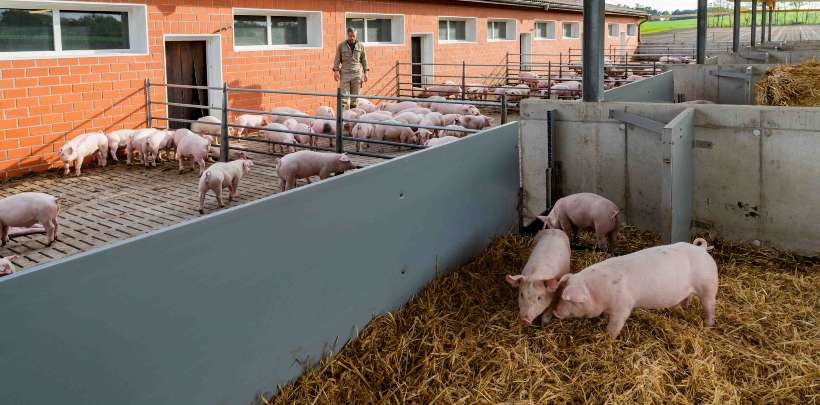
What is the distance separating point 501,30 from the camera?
23.6 metres

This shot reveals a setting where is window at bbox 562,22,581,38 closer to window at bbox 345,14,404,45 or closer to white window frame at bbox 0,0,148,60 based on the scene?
window at bbox 345,14,404,45

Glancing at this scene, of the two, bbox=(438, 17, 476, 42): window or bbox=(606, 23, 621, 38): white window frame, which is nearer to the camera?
bbox=(438, 17, 476, 42): window

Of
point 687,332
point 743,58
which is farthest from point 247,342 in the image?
point 743,58

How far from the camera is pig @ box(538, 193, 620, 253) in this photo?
5000 millimetres

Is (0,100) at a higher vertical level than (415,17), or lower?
lower

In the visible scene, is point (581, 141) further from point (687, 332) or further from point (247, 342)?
point (247, 342)

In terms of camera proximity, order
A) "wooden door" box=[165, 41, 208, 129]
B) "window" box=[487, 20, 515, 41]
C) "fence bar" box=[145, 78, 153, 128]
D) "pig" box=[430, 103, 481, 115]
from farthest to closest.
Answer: "window" box=[487, 20, 515, 41]
"pig" box=[430, 103, 481, 115]
"wooden door" box=[165, 41, 208, 129]
"fence bar" box=[145, 78, 153, 128]

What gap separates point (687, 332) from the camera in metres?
3.74

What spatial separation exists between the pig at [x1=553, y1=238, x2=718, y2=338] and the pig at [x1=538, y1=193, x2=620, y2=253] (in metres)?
1.01

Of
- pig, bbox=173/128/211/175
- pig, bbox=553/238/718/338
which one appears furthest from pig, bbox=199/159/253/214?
pig, bbox=553/238/718/338

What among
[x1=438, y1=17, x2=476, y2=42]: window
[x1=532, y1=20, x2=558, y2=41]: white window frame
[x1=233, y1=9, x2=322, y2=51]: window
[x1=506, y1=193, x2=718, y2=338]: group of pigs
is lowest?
[x1=506, y1=193, x2=718, y2=338]: group of pigs

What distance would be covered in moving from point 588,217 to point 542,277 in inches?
48.0

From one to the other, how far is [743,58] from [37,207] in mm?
13666

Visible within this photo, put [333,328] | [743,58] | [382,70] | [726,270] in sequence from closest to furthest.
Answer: [333,328] < [726,270] < [743,58] < [382,70]
